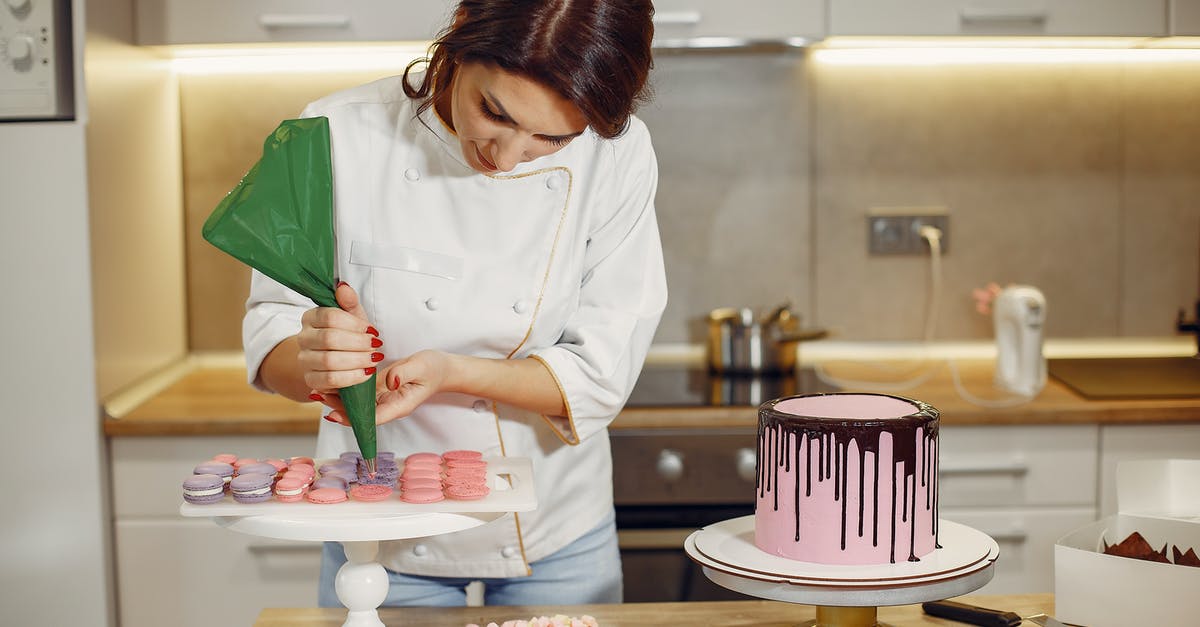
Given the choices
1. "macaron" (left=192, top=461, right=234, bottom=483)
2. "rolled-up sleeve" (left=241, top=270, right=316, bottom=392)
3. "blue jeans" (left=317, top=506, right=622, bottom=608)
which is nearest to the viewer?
"macaron" (left=192, top=461, right=234, bottom=483)

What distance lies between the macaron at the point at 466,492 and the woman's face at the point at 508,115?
1.11ft

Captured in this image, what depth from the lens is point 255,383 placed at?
3.99 ft

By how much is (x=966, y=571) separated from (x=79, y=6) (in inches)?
64.8

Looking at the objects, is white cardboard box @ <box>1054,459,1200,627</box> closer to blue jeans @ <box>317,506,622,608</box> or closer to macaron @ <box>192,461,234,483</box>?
blue jeans @ <box>317,506,622,608</box>

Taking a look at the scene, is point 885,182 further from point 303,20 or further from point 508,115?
point 508,115

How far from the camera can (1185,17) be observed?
6.79ft

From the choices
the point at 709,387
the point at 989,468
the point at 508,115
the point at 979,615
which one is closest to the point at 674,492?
the point at 709,387

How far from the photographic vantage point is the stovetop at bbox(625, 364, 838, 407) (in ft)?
6.47

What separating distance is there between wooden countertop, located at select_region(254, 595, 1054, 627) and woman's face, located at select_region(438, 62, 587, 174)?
440mm

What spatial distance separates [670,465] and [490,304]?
76 centimetres

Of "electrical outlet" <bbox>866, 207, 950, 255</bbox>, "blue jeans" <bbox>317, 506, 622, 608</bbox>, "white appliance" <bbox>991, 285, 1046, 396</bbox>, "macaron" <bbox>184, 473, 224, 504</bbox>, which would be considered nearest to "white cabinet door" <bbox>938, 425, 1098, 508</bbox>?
"white appliance" <bbox>991, 285, 1046, 396</bbox>

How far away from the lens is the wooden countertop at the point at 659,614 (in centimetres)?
106

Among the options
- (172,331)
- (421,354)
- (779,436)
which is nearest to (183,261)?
(172,331)

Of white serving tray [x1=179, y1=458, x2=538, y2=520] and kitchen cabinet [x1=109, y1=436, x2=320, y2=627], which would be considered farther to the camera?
kitchen cabinet [x1=109, y1=436, x2=320, y2=627]
